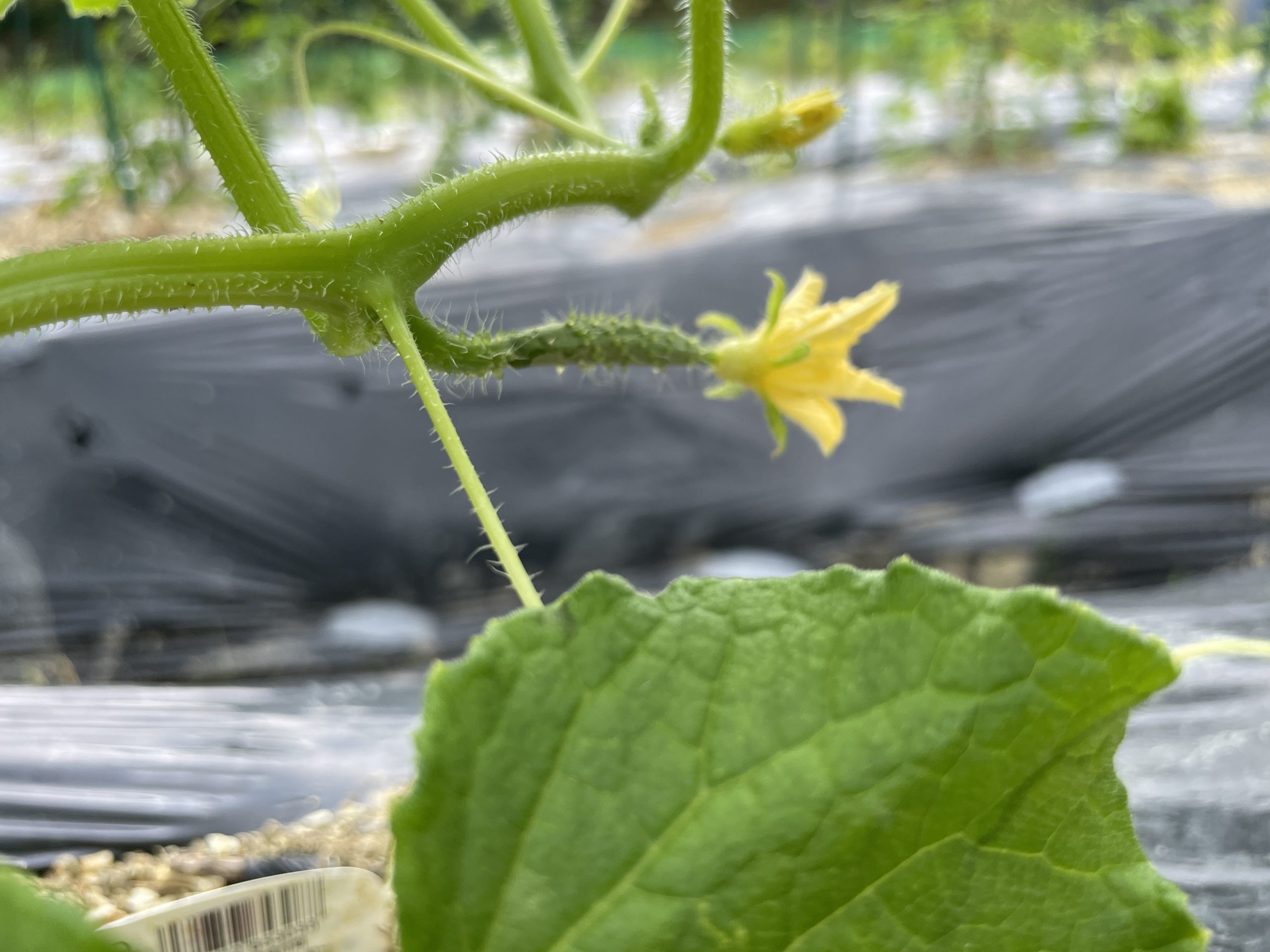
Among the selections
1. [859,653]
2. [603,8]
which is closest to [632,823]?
[859,653]

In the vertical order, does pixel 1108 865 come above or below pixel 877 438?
below

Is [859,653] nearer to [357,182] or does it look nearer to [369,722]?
[369,722]

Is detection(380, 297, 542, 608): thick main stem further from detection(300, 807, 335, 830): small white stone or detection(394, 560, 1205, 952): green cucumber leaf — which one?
detection(300, 807, 335, 830): small white stone

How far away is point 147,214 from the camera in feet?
8.17

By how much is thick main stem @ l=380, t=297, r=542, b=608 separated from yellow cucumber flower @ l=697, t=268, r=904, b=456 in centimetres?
27

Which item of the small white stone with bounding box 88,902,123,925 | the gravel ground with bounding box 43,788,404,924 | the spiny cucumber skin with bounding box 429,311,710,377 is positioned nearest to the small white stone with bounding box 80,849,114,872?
the gravel ground with bounding box 43,788,404,924

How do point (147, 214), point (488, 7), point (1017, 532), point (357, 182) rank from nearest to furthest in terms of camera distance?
point (1017, 532)
point (147, 214)
point (357, 182)
point (488, 7)

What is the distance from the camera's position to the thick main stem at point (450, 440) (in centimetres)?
31

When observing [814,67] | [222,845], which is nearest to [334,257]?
[222,845]

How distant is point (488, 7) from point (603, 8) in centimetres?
146

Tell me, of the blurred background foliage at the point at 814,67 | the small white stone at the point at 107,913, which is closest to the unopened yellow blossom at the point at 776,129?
the small white stone at the point at 107,913

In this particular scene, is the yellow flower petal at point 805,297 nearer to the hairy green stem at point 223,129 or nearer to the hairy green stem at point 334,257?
the hairy green stem at point 334,257

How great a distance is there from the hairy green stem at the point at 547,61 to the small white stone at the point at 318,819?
73 centimetres

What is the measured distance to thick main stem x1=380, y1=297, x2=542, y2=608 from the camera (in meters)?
0.31
